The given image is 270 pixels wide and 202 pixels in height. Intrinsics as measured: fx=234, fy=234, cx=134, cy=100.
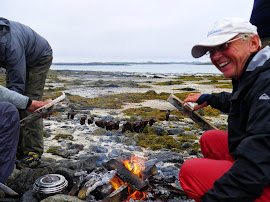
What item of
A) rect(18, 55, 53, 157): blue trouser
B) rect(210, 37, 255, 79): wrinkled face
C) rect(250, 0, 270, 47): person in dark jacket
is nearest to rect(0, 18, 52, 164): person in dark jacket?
rect(18, 55, 53, 157): blue trouser

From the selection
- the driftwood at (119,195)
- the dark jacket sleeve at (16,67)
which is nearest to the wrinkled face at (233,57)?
the driftwood at (119,195)

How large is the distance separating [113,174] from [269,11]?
10.6 feet

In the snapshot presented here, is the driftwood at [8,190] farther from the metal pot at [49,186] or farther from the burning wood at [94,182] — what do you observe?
the burning wood at [94,182]

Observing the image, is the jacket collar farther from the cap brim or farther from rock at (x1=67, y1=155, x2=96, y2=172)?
rock at (x1=67, y1=155, x2=96, y2=172)

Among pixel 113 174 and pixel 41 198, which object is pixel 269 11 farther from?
pixel 41 198

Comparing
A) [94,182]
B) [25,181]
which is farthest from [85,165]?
[25,181]

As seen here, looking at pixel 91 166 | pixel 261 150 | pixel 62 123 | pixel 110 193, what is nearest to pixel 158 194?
pixel 110 193

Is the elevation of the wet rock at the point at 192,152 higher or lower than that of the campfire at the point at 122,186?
lower

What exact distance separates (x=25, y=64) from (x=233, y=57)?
149 inches

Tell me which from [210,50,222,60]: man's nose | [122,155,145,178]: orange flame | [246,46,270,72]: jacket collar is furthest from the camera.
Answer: [122,155,145,178]: orange flame

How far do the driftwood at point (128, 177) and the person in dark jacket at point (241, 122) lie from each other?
3.11 feet

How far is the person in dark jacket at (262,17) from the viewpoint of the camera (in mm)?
3070

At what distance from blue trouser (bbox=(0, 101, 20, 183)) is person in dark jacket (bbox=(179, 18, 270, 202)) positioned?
2.36m

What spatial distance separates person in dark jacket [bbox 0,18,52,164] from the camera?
14.0 feet
